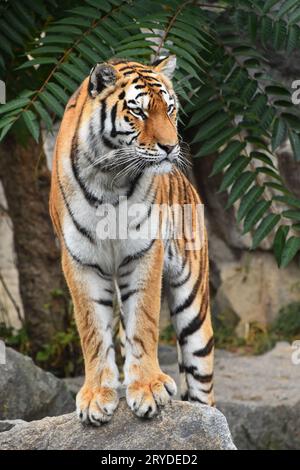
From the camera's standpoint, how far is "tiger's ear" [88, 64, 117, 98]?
15.6ft

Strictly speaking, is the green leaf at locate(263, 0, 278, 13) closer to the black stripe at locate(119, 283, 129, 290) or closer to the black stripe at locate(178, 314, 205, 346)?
the black stripe at locate(178, 314, 205, 346)

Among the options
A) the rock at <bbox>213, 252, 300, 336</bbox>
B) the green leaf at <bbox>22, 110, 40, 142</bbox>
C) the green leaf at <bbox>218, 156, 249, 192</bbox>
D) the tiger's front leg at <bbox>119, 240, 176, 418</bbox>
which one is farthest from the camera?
the rock at <bbox>213, 252, 300, 336</bbox>

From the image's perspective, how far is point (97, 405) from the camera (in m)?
4.77

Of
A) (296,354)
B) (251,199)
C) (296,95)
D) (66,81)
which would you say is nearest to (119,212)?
(66,81)

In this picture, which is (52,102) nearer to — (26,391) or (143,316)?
(143,316)

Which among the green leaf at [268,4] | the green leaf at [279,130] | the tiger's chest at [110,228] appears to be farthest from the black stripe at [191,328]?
the green leaf at [268,4]

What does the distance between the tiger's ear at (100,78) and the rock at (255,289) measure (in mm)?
5745

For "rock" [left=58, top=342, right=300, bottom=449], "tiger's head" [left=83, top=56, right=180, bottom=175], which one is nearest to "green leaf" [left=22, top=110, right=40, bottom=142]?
"tiger's head" [left=83, top=56, right=180, bottom=175]

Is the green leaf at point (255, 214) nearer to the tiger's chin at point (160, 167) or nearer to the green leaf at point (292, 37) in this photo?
the green leaf at point (292, 37)

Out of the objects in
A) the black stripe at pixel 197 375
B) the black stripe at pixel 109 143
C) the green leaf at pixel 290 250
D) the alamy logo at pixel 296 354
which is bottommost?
the alamy logo at pixel 296 354

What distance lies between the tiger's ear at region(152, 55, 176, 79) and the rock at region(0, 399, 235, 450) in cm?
163

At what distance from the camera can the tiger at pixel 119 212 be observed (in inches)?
185

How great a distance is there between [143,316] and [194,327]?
2.88 ft
